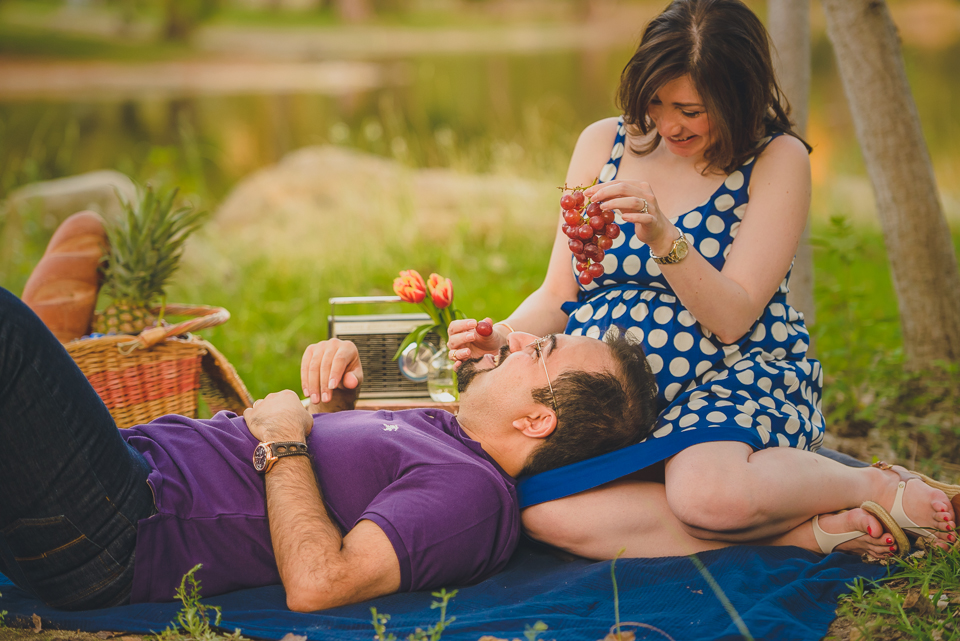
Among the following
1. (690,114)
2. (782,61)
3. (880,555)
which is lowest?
(880,555)

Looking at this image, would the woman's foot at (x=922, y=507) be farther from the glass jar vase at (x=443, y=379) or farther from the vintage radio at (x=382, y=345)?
the vintage radio at (x=382, y=345)

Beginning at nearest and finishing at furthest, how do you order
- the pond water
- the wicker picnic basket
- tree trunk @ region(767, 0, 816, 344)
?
1. the wicker picnic basket
2. tree trunk @ region(767, 0, 816, 344)
3. the pond water

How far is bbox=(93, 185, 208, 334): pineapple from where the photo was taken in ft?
10.3

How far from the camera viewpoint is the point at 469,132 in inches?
453

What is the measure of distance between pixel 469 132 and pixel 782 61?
27.3 ft

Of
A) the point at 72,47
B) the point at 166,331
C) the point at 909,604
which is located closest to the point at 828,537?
the point at 909,604

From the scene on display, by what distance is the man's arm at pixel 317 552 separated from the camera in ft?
5.82

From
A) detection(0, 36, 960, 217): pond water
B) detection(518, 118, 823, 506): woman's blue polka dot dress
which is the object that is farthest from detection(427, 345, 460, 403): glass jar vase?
detection(0, 36, 960, 217): pond water

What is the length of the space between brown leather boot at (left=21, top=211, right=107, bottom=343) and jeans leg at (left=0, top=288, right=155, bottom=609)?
1.40 metres

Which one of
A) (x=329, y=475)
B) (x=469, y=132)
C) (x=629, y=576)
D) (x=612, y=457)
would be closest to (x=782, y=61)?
(x=612, y=457)

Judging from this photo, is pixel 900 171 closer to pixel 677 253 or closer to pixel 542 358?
pixel 677 253

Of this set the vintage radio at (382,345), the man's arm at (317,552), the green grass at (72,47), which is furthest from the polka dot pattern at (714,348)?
the green grass at (72,47)

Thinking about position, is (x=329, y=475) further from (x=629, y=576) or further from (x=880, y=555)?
(x=880, y=555)

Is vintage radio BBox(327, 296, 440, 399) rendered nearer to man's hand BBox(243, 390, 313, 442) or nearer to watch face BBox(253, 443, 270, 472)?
man's hand BBox(243, 390, 313, 442)
